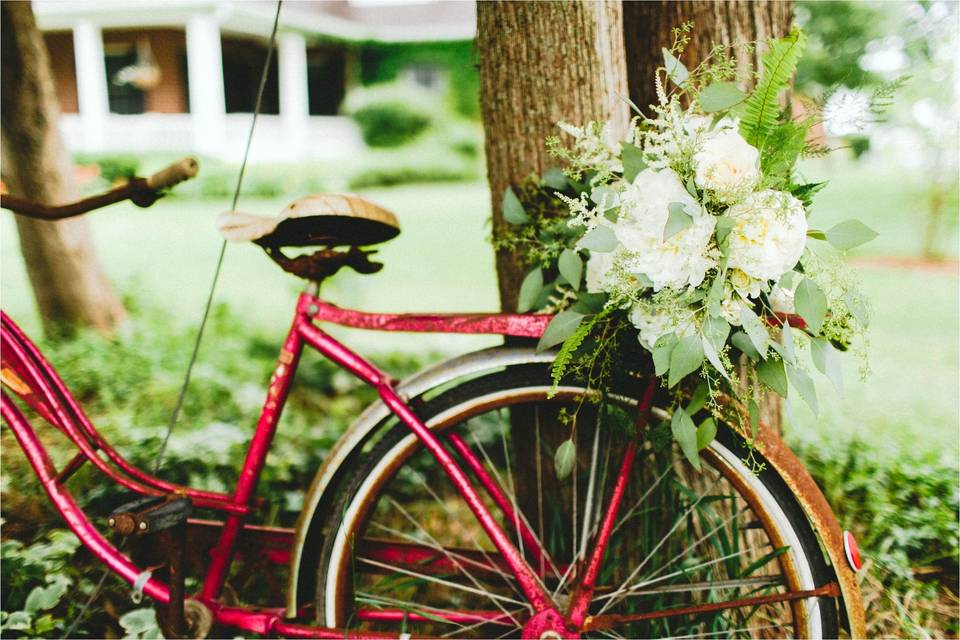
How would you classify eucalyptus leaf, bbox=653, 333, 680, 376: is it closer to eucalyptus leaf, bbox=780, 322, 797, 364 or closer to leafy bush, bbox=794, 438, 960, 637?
eucalyptus leaf, bbox=780, 322, 797, 364

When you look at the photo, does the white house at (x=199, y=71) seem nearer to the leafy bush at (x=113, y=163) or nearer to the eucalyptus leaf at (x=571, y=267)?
the leafy bush at (x=113, y=163)

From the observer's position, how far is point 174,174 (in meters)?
1.81

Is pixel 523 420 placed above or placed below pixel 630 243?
below

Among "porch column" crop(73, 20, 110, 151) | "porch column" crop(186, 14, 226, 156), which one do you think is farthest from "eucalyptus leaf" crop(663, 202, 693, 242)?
"porch column" crop(73, 20, 110, 151)

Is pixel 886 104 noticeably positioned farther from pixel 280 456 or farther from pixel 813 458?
pixel 280 456

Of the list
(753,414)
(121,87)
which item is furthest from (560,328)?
(121,87)

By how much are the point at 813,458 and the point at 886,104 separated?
1531 mm

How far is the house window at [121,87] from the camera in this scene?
16311 mm

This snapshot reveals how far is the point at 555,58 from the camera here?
191cm

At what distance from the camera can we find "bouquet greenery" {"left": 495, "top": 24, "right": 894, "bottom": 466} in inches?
53.4

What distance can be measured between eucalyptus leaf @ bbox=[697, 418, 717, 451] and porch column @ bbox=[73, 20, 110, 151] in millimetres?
16735

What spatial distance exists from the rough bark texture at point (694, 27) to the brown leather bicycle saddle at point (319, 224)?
34.1 inches

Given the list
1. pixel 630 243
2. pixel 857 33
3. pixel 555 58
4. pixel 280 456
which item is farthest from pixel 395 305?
pixel 630 243

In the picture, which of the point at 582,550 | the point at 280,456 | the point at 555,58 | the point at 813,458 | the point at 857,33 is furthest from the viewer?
the point at 857,33
